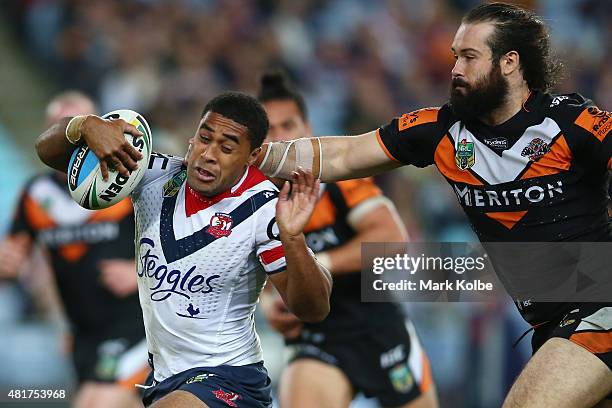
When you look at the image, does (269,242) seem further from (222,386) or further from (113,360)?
(113,360)

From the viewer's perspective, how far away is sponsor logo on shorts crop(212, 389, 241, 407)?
179 inches

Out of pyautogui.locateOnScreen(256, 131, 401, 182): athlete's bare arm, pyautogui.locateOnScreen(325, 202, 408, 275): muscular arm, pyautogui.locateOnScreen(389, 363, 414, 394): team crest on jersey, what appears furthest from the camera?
pyautogui.locateOnScreen(389, 363, 414, 394): team crest on jersey

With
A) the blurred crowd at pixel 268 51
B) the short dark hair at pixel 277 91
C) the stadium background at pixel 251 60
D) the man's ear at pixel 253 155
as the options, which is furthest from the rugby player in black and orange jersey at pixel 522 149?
the blurred crowd at pixel 268 51

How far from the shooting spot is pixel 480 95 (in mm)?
4852

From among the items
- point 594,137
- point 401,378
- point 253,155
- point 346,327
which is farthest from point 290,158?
point 401,378

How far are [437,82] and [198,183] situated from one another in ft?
22.3

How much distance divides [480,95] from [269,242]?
1175mm

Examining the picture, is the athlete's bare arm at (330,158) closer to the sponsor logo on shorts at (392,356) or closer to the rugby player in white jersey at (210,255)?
the rugby player in white jersey at (210,255)

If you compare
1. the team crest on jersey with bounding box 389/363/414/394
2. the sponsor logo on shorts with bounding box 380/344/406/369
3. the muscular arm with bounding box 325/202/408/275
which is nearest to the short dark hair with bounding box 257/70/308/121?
the muscular arm with bounding box 325/202/408/275

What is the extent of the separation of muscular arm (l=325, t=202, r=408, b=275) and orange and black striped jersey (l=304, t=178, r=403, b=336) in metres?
0.05

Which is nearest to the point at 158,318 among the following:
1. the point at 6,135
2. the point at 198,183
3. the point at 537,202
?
the point at 198,183

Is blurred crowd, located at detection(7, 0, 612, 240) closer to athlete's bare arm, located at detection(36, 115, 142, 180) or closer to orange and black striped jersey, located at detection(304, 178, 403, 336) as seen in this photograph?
orange and black striped jersey, located at detection(304, 178, 403, 336)

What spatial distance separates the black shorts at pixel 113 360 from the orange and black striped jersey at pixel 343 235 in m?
1.48

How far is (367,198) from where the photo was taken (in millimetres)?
6754
